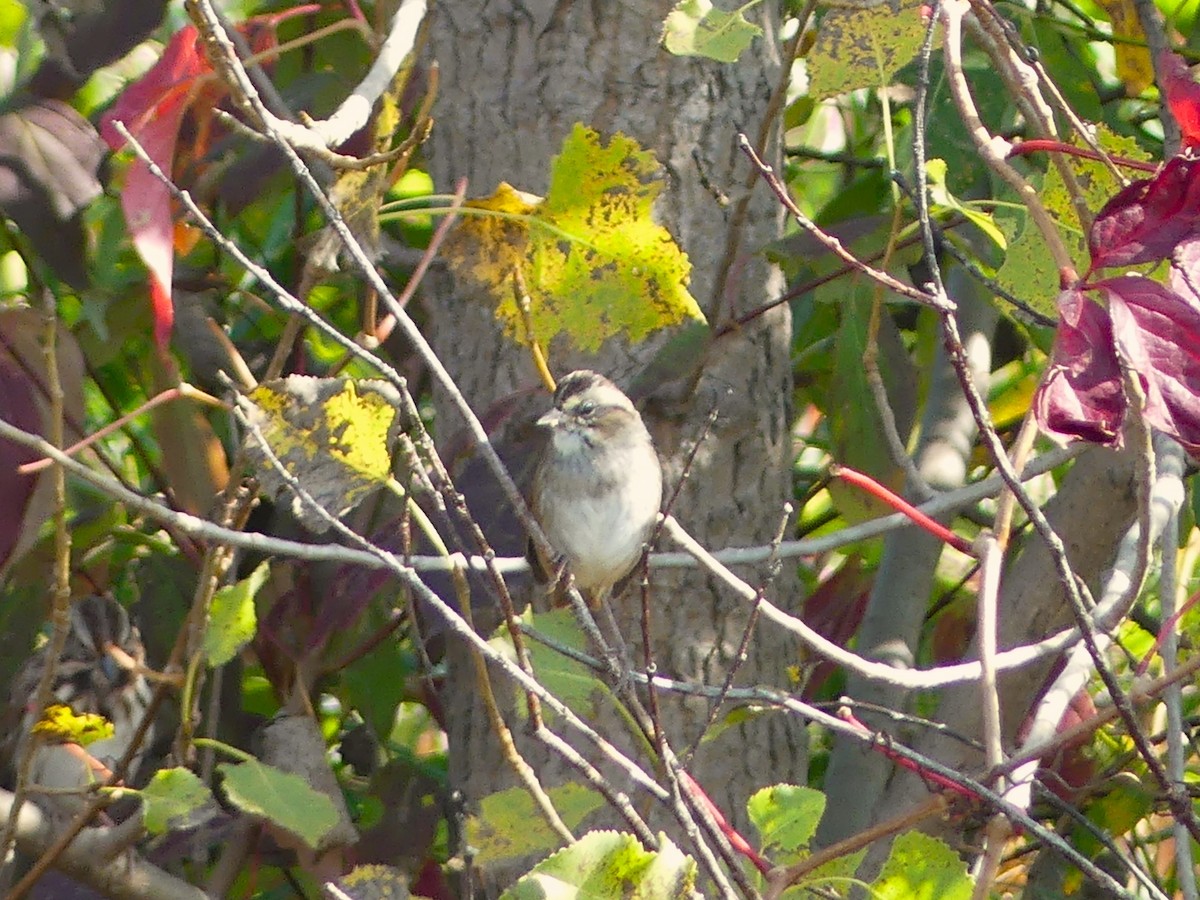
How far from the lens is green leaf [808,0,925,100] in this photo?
5.76 feet

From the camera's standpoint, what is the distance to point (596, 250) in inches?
68.0

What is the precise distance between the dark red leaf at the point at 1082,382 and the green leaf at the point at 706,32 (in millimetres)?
566

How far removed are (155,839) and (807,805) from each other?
124cm

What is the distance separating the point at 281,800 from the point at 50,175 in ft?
2.88

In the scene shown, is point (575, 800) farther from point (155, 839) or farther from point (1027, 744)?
point (155, 839)

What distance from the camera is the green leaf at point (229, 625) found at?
1.79 meters

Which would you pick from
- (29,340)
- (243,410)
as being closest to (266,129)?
(243,410)

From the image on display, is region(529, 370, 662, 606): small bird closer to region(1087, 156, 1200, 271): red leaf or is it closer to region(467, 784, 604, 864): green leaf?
region(467, 784, 604, 864): green leaf

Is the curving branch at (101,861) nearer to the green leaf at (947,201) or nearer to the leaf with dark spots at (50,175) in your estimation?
the leaf with dark spots at (50,175)

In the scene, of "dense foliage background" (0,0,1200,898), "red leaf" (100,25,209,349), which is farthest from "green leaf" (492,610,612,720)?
"red leaf" (100,25,209,349)

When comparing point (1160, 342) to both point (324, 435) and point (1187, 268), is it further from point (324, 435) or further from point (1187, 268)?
point (324, 435)

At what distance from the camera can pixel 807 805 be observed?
151 cm

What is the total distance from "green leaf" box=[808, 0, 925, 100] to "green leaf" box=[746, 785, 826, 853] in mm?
746

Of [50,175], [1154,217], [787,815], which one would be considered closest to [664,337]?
[50,175]
